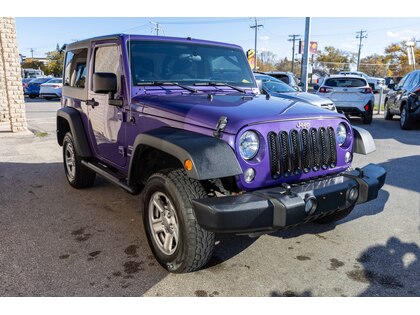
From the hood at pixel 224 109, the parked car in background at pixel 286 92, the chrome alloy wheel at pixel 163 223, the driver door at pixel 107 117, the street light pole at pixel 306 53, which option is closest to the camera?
the hood at pixel 224 109

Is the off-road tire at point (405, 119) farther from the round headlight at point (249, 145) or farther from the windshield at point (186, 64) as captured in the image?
the round headlight at point (249, 145)

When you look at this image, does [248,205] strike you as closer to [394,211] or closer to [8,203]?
[394,211]

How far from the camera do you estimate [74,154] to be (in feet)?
16.7

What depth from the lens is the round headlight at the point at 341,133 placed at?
11.1 ft

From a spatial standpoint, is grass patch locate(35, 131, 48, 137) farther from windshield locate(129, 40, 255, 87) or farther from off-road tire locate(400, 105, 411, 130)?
off-road tire locate(400, 105, 411, 130)

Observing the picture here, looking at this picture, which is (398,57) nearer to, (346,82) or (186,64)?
(346,82)

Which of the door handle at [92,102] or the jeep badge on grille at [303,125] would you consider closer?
the jeep badge on grille at [303,125]

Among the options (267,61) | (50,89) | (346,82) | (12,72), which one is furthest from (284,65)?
(12,72)

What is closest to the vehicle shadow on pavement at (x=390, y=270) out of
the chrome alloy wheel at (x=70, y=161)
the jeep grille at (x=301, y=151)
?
the jeep grille at (x=301, y=151)

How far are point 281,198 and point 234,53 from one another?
245 centimetres

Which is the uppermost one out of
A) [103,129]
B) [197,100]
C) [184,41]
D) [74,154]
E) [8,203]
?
[184,41]

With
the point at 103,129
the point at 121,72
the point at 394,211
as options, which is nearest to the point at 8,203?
the point at 103,129

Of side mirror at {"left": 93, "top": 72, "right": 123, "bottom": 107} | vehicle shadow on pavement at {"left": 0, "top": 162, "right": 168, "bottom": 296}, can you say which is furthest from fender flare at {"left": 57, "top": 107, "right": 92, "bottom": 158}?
side mirror at {"left": 93, "top": 72, "right": 123, "bottom": 107}

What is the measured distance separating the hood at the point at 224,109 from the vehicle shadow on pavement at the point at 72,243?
4.30ft
